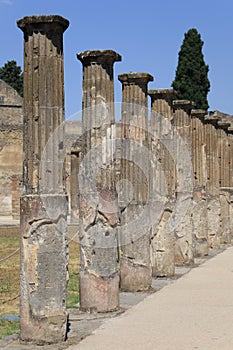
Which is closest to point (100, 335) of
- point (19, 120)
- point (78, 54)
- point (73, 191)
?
point (78, 54)

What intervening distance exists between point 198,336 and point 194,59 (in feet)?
84.6

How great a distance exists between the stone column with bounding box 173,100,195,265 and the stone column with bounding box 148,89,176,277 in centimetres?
129

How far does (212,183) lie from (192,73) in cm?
1639

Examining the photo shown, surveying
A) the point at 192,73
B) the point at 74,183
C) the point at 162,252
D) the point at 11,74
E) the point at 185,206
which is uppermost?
the point at 11,74

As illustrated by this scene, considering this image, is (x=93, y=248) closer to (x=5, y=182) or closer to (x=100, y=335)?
(x=100, y=335)

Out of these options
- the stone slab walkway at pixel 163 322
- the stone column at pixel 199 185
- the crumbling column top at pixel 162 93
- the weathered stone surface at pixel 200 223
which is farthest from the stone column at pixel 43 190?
the weathered stone surface at pixel 200 223

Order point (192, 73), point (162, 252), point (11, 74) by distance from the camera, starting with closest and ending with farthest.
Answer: point (162, 252)
point (192, 73)
point (11, 74)

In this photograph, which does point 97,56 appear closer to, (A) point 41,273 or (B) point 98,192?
(B) point 98,192

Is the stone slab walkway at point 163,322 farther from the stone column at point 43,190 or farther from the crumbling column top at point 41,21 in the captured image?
the crumbling column top at point 41,21

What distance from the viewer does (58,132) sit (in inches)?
230

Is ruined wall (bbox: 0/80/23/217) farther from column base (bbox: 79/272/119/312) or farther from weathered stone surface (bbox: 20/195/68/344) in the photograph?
weathered stone surface (bbox: 20/195/68/344)

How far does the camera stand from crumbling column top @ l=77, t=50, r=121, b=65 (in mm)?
7320

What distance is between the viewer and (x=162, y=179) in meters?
10.1

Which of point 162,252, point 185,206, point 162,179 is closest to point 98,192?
point 162,179
